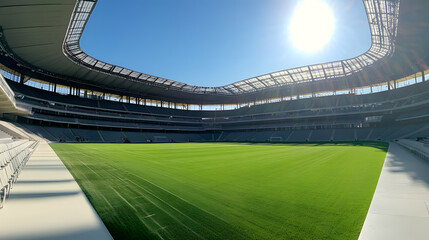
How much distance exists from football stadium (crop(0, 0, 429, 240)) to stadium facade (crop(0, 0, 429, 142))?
1.06 feet

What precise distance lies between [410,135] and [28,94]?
7586 cm

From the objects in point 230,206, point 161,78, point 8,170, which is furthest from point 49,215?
point 161,78

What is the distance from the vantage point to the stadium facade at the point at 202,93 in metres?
24.9

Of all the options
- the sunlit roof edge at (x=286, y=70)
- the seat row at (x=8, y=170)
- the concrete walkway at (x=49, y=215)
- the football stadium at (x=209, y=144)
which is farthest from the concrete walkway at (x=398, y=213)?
the sunlit roof edge at (x=286, y=70)

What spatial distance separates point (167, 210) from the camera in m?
4.03

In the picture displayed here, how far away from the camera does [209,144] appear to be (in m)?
37.7

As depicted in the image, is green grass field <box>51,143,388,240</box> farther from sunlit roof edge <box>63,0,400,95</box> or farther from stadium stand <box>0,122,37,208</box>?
sunlit roof edge <box>63,0,400,95</box>

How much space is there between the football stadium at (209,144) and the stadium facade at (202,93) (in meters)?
0.32

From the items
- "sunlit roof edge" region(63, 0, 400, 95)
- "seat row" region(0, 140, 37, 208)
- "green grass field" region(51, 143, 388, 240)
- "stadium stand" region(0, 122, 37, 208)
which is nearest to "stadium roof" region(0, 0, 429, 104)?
"sunlit roof edge" region(63, 0, 400, 95)

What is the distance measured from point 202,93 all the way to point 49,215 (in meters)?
59.5

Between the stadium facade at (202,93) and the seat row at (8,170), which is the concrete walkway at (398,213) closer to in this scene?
the seat row at (8,170)

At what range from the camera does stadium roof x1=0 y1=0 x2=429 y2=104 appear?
70.5ft

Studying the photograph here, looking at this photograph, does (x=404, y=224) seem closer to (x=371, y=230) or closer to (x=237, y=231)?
(x=371, y=230)

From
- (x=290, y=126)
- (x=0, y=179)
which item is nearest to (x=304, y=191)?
(x=0, y=179)
